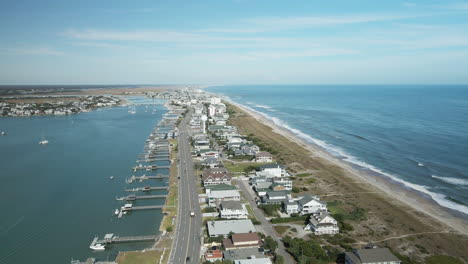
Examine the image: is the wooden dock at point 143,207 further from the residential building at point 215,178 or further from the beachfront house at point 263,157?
the beachfront house at point 263,157

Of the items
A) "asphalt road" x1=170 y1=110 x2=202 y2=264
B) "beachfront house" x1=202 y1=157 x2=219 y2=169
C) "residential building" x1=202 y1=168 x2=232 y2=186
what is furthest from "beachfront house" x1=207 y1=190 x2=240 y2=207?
"beachfront house" x1=202 y1=157 x2=219 y2=169

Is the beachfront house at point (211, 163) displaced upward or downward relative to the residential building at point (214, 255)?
upward

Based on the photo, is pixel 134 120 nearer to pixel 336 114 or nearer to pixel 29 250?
pixel 336 114

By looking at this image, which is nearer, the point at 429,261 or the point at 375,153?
the point at 429,261

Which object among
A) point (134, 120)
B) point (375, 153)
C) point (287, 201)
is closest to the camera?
point (287, 201)

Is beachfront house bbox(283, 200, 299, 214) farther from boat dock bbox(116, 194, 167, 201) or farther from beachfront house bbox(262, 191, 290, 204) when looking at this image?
boat dock bbox(116, 194, 167, 201)

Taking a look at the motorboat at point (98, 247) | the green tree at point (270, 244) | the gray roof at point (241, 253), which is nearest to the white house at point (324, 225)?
the green tree at point (270, 244)

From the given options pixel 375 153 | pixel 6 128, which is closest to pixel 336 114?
pixel 375 153
